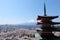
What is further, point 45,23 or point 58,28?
point 58,28

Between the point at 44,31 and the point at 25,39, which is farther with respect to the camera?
the point at 25,39

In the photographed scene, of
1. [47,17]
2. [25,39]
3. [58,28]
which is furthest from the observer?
[25,39]

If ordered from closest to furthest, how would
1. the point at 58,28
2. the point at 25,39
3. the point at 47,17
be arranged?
the point at 47,17 < the point at 58,28 < the point at 25,39

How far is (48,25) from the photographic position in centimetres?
1263

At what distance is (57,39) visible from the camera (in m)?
13.2

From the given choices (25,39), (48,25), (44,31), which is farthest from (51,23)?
(25,39)

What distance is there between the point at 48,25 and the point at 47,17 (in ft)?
3.03

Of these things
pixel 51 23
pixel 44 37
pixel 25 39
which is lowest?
pixel 25 39

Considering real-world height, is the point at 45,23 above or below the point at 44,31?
above

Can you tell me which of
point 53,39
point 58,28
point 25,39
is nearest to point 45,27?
point 53,39

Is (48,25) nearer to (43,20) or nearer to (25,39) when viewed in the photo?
(43,20)

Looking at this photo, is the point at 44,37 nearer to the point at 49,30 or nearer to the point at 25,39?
the point at 49,30

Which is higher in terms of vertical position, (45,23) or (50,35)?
(45,23)

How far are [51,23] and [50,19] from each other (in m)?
0.46
